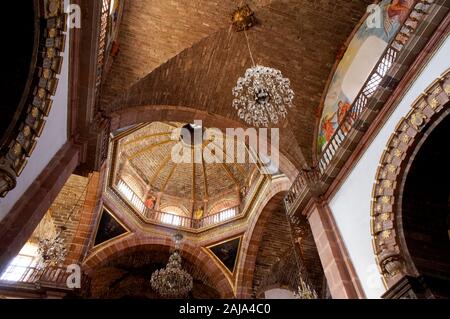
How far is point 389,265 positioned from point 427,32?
3.80 metres

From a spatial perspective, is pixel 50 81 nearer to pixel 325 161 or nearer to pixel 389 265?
pixel 389 265

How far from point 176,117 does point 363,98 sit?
4.96 metres

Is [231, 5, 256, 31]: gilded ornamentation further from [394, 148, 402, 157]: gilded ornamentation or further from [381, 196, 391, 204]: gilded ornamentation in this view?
[381, 196, 391, 204]: gilded ornamentation

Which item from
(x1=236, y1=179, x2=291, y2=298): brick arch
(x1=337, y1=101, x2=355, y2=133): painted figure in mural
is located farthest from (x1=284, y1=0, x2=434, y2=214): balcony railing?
(x1=236, y1=179, x2=291, y2=298): brick arch

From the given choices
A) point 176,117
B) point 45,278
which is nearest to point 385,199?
point 176,117

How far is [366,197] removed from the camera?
6160mm

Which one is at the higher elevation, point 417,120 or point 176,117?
point 176,117

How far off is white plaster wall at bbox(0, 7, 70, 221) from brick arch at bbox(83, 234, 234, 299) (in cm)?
792

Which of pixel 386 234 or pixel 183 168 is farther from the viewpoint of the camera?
pixel 183 168

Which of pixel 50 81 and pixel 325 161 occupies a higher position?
pixel 325 161

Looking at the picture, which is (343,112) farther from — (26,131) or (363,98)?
(26,131)

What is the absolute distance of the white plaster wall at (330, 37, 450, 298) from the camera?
5340 mm

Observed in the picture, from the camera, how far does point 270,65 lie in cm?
955

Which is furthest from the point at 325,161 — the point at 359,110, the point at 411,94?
the point at 411,94
